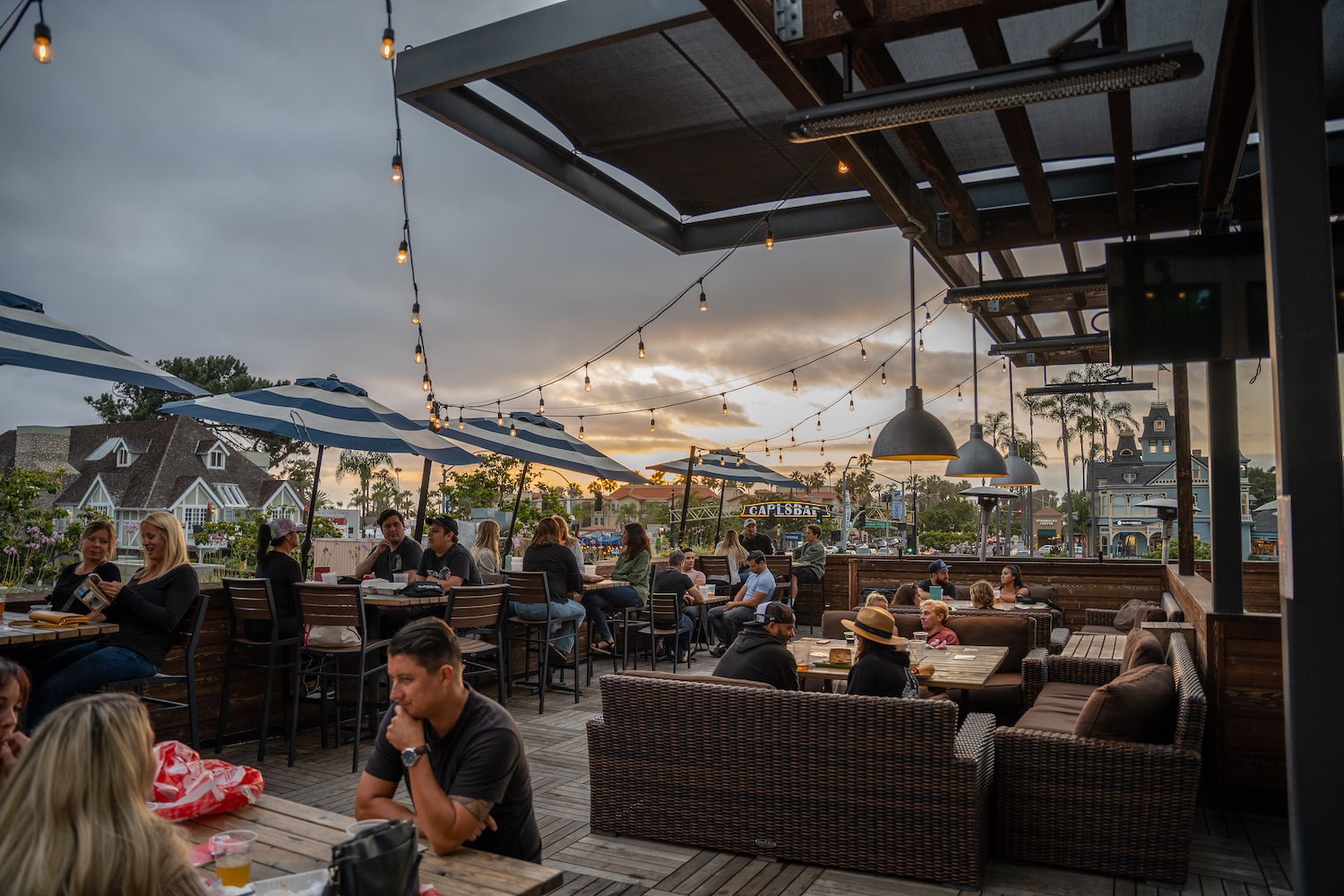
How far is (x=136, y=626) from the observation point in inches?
176

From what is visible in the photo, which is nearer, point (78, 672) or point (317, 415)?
point (78, 672)

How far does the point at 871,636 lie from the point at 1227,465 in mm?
3077

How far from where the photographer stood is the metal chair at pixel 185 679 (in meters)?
4.38

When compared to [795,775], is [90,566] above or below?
above

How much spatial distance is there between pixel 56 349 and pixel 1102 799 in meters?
6.19

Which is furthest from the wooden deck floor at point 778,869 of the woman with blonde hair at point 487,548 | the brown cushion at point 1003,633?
the woman with blonde hair at point 487,548

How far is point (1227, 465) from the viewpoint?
17.8ft

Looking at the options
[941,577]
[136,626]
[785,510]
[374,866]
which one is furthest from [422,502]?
[785,510]

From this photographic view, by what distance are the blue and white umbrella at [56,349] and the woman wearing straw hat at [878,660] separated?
481cm

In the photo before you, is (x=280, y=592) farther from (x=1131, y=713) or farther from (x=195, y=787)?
(x=1131, y=713)

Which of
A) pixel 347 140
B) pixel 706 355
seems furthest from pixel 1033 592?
pixel 347 140

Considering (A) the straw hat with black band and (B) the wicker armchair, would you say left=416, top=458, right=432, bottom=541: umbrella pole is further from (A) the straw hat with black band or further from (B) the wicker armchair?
(B) the wicker armchair

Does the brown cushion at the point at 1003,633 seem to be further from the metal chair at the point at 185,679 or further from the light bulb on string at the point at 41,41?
the light bulb on string at the point at 41,41

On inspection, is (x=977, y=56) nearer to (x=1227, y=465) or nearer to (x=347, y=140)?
(x=1227, y=465)
